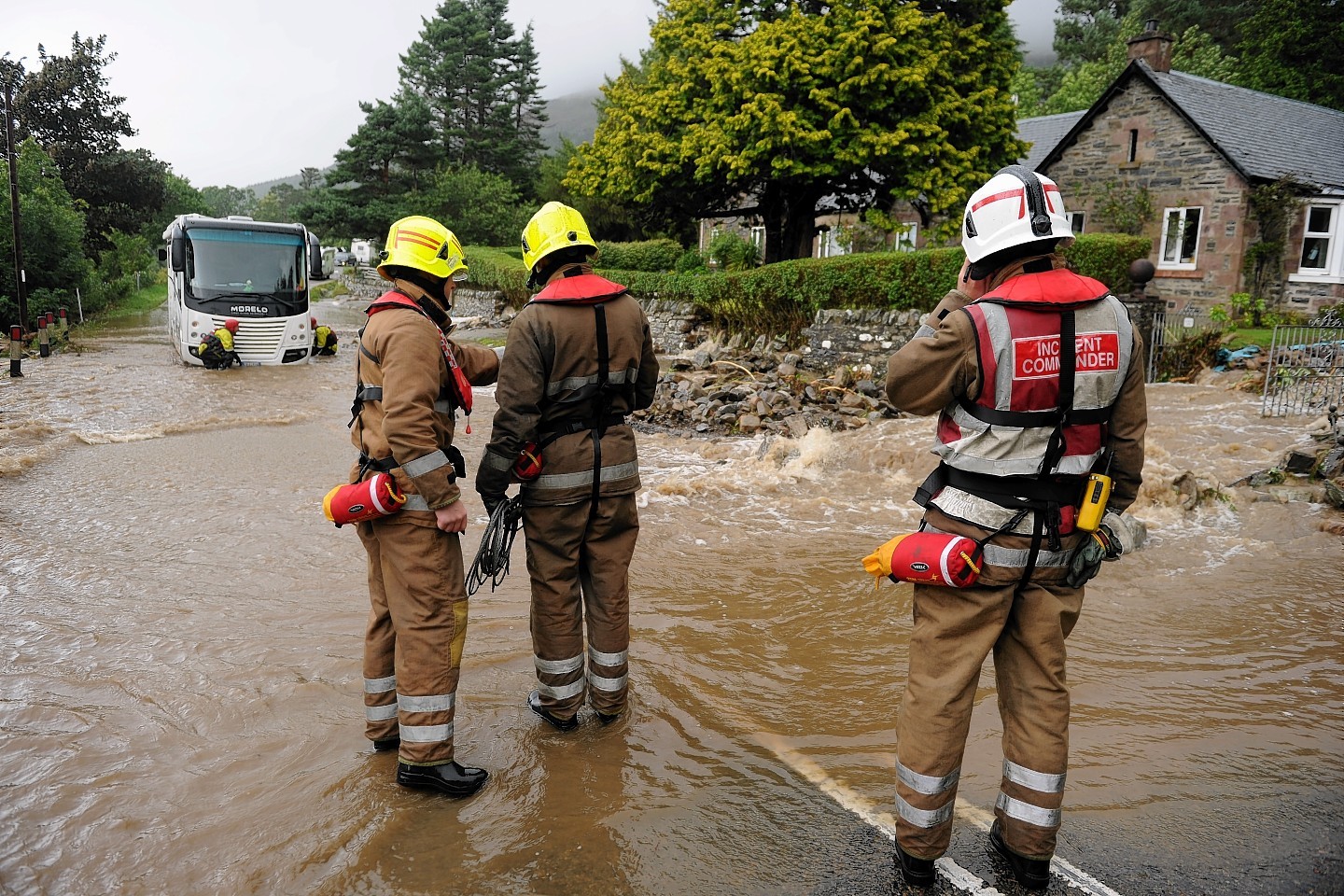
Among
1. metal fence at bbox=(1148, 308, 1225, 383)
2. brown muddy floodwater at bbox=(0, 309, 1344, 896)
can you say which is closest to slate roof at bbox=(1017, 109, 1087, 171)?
metal fence at bbox=(1148, 308, 1225, 383)

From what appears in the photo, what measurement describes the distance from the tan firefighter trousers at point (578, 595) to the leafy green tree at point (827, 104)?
15643 millimetres

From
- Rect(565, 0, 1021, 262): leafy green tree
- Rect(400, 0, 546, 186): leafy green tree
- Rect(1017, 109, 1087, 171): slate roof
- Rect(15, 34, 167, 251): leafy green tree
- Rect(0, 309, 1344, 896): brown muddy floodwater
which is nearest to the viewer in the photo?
Rect(0, 309, 1344, 896): brown muddy floodwater

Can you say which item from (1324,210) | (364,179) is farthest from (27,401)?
(364,179)

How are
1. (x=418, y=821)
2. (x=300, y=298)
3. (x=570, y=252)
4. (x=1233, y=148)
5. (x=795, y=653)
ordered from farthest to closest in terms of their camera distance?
1. (x=1233, y=148)
2. (x=300, y=298)
3. (x=795, y=653)
4. (x=570, y=252)
5. (x=418, y=821)

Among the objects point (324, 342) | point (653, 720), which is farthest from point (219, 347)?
point (653, 720)

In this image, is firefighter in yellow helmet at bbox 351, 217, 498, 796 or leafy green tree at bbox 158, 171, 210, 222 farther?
leafy green tree at bbox 158, 171, 210, 222

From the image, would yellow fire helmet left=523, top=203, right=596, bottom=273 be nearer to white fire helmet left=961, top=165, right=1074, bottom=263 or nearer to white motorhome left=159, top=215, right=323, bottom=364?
white fire helmet left=961, top=165, right=1074, bottom=263

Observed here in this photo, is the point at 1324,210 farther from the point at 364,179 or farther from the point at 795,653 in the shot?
the point at 364,179

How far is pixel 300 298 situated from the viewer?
709 inches

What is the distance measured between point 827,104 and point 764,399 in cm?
798

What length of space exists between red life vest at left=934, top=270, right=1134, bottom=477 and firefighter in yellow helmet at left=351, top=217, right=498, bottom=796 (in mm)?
1935

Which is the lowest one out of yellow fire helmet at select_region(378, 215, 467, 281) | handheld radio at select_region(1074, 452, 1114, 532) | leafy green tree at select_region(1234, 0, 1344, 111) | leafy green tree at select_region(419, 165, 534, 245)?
handheld radio at select_region(1074, 452, 1114, 532)

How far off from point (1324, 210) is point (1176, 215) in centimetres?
300

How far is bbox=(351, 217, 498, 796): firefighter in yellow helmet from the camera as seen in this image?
3416 millimetres
